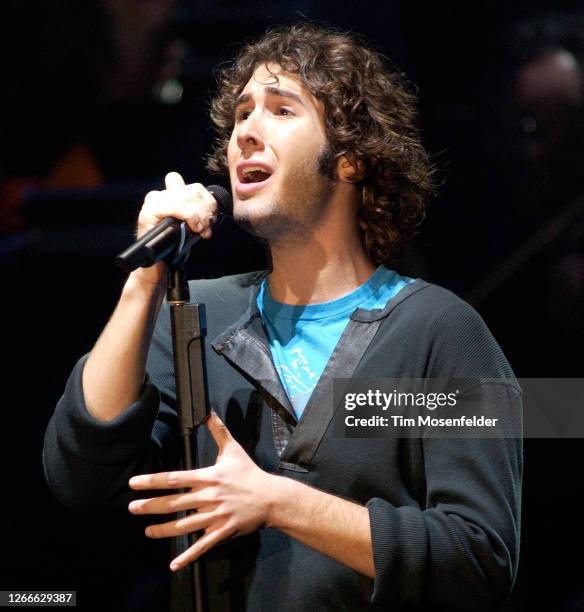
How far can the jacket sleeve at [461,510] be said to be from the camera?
1.49m

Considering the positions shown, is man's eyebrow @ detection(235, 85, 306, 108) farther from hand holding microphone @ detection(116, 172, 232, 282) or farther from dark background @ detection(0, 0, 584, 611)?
dark background @ detection(0, 0, 584, 611)

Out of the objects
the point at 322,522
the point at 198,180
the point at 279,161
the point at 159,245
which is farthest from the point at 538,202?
the point at 159,245

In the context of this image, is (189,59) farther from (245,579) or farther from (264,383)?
(245,579)

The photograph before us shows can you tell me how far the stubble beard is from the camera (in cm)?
180

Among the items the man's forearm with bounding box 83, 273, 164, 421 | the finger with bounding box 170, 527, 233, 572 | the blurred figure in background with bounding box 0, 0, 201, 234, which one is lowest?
the finger with bounding box 170, 527, 233, 572

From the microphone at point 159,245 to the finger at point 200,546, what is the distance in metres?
0.43

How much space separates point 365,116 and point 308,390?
2.27 feet

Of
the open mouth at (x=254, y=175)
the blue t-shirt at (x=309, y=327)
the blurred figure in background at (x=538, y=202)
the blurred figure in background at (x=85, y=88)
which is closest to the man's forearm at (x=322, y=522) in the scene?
the blue t-shirt at (x=309, y=327)

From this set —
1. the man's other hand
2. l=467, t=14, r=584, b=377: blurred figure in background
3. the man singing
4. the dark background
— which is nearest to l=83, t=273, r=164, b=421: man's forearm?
the man singing

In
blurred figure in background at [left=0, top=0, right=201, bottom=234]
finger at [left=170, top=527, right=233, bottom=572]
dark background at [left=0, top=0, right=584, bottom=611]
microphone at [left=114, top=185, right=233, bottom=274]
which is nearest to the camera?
microphone at [left=114, top=185, right=233, bottom=274]

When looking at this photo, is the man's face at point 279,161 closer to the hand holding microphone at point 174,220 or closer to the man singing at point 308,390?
the man singing at point 308,390

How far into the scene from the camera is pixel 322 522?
58.1 inches

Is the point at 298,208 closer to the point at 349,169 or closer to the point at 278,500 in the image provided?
the point at 349,169

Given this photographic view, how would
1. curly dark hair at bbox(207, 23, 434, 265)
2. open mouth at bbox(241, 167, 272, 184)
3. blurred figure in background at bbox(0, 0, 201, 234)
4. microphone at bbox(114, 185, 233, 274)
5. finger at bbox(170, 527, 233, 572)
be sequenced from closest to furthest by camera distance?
1. microphone at bbox(114, 185, 233, 274)
2. finger at bbox(170, 527, 233, 572)
3. open mouth at bbox(241, 167, 272, 184)
4. curly dark hair at bbox(207, 23, 434, 265)
5. blurred figure in background at bbox(0, 0, 201, 234)
